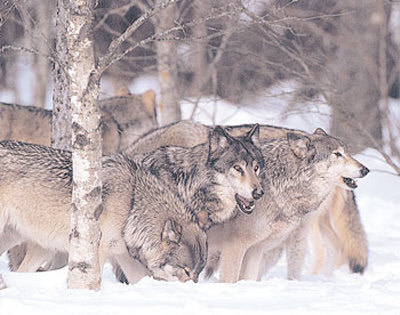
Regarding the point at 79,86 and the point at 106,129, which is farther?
the point at 106,129

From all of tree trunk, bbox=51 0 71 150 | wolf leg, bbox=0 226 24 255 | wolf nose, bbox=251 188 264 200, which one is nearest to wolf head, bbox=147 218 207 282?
wolf nose, bbox=251 188 264 200

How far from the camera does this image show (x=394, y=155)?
12.3 meters

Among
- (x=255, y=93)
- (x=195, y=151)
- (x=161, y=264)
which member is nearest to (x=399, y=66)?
(x=255, y=93)

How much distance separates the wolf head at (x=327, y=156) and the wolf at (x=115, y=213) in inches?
48.7

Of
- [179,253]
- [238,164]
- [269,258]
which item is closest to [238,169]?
[238,164]

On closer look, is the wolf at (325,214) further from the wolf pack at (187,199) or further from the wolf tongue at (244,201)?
the wolf tongue at (244,201)

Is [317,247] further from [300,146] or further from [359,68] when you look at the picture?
[359,68]

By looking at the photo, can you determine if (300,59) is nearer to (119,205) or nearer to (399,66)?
(119,205)

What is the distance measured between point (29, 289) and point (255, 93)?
5909mm

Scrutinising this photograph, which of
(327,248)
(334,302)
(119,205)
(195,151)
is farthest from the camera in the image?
(327,248)

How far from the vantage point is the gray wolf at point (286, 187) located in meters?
6.54

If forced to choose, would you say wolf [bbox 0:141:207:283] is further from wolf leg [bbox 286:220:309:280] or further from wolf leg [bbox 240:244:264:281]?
wolf leg [bbox 286:220:309:280]

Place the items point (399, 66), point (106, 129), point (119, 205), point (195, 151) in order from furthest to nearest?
point (399, 66) < point (106, 129) < point (195, 151) < point (119, 205)

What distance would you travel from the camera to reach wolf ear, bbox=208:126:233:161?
617 cm
